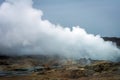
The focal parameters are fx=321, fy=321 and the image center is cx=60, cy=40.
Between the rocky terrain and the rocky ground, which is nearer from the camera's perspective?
the rocky ground

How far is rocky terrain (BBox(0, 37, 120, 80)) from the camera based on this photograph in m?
99.0

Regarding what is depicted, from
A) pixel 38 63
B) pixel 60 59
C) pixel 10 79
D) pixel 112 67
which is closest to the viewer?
pixel 10 79

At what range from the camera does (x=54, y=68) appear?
13175 cm

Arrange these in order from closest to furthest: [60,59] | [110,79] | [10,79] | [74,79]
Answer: [110,79], [74,79], [10,79], [60,59]

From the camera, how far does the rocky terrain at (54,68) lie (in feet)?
325

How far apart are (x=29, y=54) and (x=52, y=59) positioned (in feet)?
85.9

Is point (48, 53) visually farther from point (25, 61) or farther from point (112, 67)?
point (112, 67)

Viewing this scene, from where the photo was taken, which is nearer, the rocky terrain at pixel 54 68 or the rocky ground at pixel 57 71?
the rocky ground at pixel 57 71

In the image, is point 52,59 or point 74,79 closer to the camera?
point 74,79

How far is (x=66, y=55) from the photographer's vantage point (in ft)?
612

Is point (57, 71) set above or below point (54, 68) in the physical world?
below

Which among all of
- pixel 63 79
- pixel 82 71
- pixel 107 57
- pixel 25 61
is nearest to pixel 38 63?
pixel 25 61

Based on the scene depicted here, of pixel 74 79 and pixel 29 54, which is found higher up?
pixel 29 54

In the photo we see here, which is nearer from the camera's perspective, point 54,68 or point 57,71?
point 57,71
